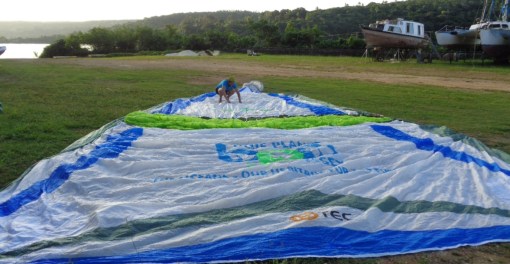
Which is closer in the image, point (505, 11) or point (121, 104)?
point (121, 104)

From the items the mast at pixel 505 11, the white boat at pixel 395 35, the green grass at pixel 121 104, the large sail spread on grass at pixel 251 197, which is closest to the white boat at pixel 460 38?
the mast at pixel 505 11

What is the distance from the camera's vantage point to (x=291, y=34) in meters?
54.6

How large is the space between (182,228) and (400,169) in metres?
2.63

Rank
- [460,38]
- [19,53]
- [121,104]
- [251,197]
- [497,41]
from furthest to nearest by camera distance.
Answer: [19,53] < [460,38] < [497,41] < [121,104] < [251,197]

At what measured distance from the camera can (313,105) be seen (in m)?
9.23

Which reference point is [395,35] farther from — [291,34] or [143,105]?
[143,105]

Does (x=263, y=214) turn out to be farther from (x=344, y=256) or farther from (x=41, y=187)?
(x=41, y=187)

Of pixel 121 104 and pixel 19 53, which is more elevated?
pixel 19 53

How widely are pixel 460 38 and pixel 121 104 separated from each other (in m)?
27.0

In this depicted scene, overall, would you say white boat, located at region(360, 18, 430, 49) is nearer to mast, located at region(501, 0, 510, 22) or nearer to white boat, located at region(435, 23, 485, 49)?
white boat, located at region(435, 23, 485, 49)

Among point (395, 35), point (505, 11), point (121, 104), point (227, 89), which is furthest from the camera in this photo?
point (395, 35)

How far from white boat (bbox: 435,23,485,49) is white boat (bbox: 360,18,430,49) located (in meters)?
2.69

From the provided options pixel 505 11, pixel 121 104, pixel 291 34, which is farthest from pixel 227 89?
pixel 291 34

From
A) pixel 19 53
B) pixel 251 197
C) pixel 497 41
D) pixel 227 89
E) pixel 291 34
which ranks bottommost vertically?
pixel 251 197
